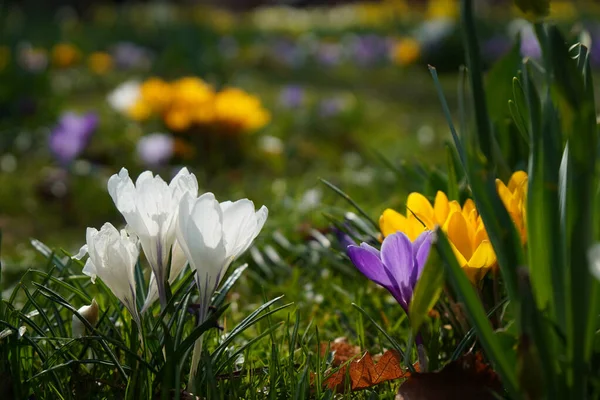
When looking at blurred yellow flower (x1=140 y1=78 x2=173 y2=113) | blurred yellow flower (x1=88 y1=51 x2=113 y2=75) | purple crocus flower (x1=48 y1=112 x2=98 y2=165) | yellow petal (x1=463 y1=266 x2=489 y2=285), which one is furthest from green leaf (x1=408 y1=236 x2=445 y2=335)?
blurred yellow flower (x1=88 y1=51 x2=113 y2=75)

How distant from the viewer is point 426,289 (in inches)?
36.0

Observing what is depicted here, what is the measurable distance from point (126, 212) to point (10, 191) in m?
2.38

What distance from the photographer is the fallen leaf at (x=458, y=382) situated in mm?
927

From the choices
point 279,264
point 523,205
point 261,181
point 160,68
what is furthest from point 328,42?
point 523,205

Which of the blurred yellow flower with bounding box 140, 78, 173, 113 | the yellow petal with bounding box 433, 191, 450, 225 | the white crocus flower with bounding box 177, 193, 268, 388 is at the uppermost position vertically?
the blurred yellow flower with bounding box 140, 78, 173, 113

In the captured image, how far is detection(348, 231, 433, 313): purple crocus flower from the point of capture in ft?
3.20

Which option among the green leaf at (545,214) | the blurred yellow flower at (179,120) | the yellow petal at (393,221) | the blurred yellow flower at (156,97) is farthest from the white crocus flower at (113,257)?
the blurred yellow flower at (156,97)

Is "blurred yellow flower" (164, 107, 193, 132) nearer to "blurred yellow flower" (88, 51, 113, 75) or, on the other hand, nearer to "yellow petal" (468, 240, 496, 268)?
"yellow petal" (468, 240, 496, 268)

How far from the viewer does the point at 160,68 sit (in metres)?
5.71

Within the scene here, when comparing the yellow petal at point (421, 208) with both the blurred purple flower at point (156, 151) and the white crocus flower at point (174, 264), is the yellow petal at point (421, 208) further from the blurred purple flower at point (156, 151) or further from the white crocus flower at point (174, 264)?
the blurred purple flower at point (156, 151)

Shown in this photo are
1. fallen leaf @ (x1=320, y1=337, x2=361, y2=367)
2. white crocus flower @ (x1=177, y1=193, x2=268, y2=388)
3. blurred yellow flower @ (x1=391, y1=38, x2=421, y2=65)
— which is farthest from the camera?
blurred yellow flower @ (x1=391, y1=38, x2=421, y2=65)

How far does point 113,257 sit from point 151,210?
0.27 feet

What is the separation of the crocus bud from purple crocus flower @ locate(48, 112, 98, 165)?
73.1 inches

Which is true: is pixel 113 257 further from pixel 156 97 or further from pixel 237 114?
pixel 156 97
